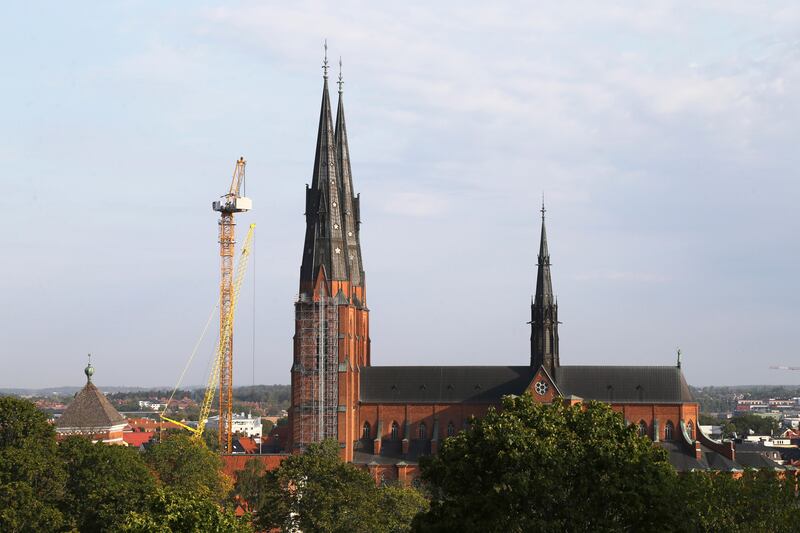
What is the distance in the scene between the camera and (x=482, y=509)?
211ft

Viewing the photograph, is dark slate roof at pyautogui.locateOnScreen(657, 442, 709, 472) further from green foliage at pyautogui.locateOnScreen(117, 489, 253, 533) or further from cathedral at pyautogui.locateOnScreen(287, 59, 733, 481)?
green foliage at pyautogui.locateOnScreen(117, 489, 253, 533)

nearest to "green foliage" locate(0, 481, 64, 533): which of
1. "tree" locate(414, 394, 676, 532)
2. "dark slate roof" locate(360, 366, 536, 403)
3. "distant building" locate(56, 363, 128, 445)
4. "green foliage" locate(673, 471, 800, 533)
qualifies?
"tree" locate(414, 394, 676, 532)

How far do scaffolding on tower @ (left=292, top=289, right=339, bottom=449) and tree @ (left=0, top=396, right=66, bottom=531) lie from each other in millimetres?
63355

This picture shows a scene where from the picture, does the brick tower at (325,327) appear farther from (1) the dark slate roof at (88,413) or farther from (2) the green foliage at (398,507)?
(2) the green foliage at (398,507)

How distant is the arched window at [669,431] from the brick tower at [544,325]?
14728 millimetres

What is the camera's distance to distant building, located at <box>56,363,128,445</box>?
13375 centimetres

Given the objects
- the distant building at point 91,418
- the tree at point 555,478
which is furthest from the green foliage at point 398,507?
the distant building at point 91,418

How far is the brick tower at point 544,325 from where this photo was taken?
494 feet

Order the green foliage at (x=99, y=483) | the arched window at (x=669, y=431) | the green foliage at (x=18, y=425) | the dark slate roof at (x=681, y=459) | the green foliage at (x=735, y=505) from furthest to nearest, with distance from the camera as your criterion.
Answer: the arched window at (x=669, y=431) → the dark slate roof at (x=681, y=459) → the green foliage at (x=18, y=425) → the green foliage at (x=99, y=483) → the green foliage at (x=735, y=505)

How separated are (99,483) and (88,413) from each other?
51.3 m

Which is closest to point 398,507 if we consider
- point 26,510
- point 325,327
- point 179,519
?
point 26,510

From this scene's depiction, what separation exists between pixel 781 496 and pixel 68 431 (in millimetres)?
87101

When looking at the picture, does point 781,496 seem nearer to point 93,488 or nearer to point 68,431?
point 93,488

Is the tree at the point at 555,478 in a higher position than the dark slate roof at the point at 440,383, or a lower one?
lower
